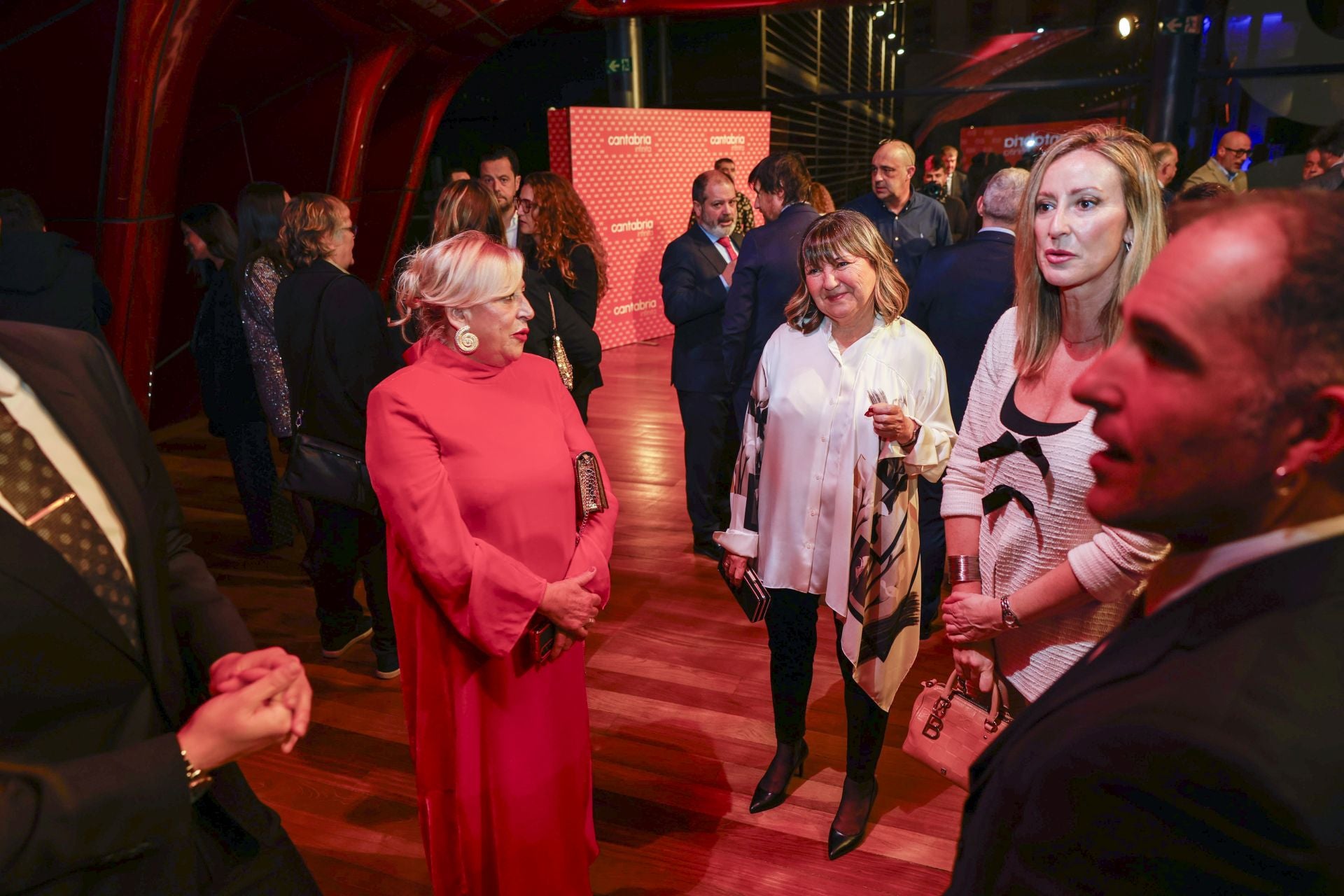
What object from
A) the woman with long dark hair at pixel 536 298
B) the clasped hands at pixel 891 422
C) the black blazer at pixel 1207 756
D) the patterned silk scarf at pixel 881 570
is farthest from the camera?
the woman with long dark hair at pixel 536 298

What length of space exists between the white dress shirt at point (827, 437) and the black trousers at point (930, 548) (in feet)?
3.48

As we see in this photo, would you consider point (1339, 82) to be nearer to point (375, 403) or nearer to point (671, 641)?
point (671, 641)

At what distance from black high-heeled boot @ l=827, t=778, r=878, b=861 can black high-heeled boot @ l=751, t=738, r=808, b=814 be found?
0.63ft

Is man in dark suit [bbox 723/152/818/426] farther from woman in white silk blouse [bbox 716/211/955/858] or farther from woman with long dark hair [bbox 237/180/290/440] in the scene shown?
woman with long dark hair [bbox 237/180/290/440]

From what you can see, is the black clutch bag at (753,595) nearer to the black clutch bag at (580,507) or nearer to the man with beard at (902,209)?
the black clutch bag at (580,507)

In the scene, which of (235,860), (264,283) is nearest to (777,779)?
(235,860)

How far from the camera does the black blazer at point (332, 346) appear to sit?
280 cm

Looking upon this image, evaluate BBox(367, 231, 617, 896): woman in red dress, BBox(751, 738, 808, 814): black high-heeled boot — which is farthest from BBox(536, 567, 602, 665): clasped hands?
BBox(751, 738, 808, 814): black high-heeled boot

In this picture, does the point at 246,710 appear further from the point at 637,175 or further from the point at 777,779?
the point at 637,175

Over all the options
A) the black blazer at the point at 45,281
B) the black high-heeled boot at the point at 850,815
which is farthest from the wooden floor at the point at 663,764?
the black blazer at the point at 45,281

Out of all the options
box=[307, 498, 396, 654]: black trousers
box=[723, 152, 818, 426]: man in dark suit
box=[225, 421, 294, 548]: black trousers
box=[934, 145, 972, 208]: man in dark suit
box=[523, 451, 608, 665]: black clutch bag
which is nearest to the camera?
box=[523, 451, 608, 665]: black clutch bag

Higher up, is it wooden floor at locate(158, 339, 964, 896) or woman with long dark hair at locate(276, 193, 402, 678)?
woman with long dark hair at locate(276, 193, 402, 678)

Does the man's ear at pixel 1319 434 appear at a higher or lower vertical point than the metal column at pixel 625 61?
lower

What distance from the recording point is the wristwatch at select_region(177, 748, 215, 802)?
903 millimetres
